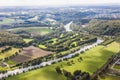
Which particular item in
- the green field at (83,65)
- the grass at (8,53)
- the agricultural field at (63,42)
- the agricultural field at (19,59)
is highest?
the green field at (83,65)

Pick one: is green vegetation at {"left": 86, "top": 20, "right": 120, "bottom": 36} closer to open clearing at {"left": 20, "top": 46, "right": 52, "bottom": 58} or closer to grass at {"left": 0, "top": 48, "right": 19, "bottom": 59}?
open clearing at {"left": 20, "top": 46, "right": 52, "bottom": 58}

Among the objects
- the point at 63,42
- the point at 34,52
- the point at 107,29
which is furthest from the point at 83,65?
the point at 107,29

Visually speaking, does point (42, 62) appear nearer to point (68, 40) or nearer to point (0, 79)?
point (0, 79)

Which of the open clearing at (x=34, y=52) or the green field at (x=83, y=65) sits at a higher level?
the green field at (x=83, y=65)

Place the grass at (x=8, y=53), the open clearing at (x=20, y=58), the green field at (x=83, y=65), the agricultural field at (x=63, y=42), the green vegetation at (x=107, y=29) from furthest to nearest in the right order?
the green vegetation at (x=107, y=29)
the agricultural field at (x=63, y=42)
the grass at (x=8, y=53)
the open clearing at (x=20, y=58)
the green field at (x=83, y=65)

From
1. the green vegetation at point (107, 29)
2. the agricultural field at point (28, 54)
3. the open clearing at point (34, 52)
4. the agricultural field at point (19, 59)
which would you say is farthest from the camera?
the green vegetation at point (107, 29)

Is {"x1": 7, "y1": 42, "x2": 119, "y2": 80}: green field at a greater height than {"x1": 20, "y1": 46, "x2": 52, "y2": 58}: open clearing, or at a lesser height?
greater

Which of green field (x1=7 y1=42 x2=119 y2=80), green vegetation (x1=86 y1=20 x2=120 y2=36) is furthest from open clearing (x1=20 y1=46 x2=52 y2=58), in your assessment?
green vegetation (x1=86 y1=20 x2=120 y2=36)

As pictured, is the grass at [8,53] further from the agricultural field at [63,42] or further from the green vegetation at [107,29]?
the green vegetation at [107,29]

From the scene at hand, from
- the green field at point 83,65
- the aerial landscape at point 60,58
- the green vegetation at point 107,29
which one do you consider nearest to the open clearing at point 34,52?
the aerial landscape at point 60,58
